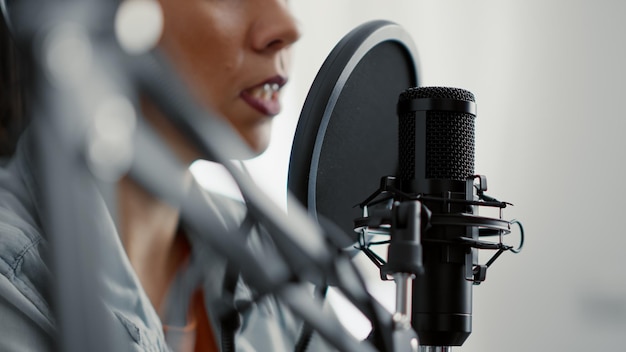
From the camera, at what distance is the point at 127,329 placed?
0.52 metres

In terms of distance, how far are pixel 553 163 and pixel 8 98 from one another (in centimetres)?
121

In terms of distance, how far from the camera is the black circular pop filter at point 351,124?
0.70m

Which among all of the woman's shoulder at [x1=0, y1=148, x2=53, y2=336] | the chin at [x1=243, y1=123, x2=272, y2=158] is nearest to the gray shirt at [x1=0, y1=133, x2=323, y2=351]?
the woman's shoulder at [x1=0, y1=148, x2=53, y2=336]

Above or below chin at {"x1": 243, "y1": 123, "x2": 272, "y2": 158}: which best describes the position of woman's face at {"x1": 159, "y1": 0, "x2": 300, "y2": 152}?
above

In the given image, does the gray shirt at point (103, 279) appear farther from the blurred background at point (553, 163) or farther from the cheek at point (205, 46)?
the blurred background at point (553, 163)

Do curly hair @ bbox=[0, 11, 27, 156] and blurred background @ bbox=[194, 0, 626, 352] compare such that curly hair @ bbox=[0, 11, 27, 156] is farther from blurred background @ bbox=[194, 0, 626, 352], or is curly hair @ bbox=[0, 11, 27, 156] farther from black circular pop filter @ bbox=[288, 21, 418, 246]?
blurred background @ bbox=[194, 0, 626, 352]

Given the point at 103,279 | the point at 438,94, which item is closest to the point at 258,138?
the point at 438,94

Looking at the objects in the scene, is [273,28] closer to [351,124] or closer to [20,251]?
[351,124]

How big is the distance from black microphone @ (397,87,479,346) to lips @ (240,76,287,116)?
0.14 m

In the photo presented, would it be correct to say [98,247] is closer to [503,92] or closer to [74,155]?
[74,155]

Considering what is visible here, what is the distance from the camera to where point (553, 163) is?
1.52 metres

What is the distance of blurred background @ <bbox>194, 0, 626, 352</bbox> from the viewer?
4.77 feet

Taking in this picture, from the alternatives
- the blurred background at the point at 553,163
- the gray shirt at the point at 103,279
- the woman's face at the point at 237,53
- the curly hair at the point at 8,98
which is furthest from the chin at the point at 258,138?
the blurred background at the point at 553,163

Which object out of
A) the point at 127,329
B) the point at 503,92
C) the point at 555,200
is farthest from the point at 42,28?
the point at 555,200
